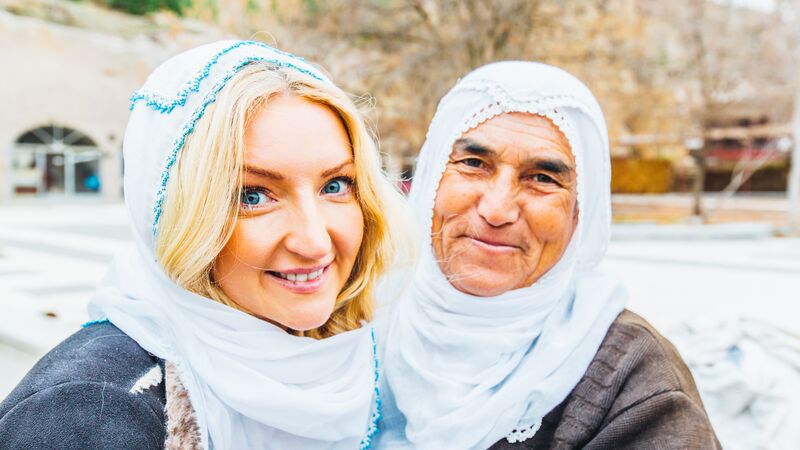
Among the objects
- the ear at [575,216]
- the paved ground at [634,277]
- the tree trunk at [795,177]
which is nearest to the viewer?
the ear at [575,216]

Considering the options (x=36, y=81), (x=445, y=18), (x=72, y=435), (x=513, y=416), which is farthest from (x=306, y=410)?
(x=36, y=81)

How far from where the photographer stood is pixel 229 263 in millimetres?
1225

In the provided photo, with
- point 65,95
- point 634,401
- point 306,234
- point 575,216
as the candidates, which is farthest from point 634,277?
point 65,95

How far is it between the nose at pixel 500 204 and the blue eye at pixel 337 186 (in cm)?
47

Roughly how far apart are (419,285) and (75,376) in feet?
3.34

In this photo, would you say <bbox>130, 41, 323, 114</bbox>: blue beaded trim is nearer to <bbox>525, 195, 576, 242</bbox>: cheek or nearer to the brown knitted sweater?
<bbox>525, 195, 576, 242</bbox>: cheek

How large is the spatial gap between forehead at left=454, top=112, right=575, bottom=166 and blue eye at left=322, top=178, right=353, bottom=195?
0.53 meters

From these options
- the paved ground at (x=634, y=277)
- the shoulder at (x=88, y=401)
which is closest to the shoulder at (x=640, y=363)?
the shoulder at (x=88, y=401)

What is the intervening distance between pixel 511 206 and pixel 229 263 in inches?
30.4

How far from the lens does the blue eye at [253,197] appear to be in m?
1.19

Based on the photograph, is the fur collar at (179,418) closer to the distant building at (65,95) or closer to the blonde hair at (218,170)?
the blonde hair at (218,170)

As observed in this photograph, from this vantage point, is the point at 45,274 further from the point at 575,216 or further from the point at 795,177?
the point at 795,177

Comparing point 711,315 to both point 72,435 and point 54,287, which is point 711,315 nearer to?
point 72,435

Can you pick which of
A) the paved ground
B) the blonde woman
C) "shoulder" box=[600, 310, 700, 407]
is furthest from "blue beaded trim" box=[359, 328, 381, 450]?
the paved ground
